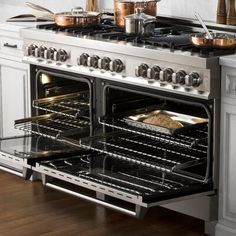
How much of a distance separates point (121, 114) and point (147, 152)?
0.91 feet

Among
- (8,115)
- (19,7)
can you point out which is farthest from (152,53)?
(19,7)

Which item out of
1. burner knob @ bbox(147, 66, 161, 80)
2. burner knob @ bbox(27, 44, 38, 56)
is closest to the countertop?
burner knob @ bbox(147, 66, 161, 80)

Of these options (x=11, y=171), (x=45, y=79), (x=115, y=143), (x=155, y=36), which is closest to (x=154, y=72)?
(x=155, y=36)

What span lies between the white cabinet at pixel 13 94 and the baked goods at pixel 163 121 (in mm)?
1035

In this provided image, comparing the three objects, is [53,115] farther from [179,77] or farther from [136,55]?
[179,77]

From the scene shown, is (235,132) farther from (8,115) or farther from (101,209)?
(8,115)

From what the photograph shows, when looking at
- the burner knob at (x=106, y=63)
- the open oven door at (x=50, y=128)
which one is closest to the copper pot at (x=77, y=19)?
the open oven door at (x=50, y=128)

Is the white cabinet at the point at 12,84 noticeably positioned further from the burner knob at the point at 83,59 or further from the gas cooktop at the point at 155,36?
the burner knob at the point at 83,59

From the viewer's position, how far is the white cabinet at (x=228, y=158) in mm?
4059

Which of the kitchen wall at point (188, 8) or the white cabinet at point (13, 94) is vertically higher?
the kitchen wall at point (188, 8)

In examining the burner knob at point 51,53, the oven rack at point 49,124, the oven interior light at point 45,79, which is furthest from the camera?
the oven interior light at point 45,79

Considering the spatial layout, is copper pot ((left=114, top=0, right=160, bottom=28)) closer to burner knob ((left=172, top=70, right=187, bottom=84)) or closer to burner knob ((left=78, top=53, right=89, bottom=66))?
burner knob ((left=78, top=53, right=89, bottom=66))

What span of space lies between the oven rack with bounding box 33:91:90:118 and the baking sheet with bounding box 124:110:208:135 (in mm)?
494

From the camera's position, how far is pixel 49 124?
509 centimetres
